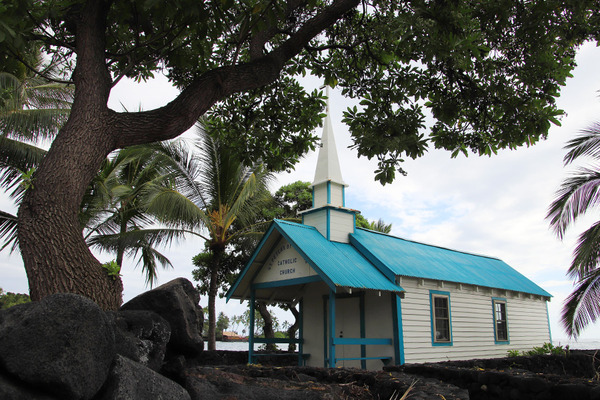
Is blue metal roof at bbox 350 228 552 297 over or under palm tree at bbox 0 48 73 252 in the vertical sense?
under

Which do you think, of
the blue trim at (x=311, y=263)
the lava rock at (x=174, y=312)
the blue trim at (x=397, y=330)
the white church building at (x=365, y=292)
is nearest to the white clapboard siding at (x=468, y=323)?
the white church building at (x=365, y=292)

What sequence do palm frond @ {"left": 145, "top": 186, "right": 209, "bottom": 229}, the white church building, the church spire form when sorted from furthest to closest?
1. palm frond @ {"left": 145, "top": 186, "right": 209, "bottom": 229}
2. the church spire
3. the white church building

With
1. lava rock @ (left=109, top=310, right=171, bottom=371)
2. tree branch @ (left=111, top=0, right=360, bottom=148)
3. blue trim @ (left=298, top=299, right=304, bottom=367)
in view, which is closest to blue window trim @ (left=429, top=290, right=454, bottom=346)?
blue trim @ (left=298, top=299, right=304, bottom=367)

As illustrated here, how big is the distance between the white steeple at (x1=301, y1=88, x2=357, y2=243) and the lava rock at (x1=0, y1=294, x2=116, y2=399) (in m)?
11.8

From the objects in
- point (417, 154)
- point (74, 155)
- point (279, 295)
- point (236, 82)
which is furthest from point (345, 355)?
point (74, 155)

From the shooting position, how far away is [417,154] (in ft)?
23.2

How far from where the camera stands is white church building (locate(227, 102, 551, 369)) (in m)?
12.8

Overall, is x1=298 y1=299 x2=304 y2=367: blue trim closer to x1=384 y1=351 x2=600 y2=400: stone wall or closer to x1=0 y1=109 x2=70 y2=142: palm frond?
x1=384 y1=351 x2=600 y2=400: stone wall

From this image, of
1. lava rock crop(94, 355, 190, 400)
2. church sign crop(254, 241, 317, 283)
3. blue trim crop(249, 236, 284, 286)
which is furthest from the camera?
blue trim crop(249, 236, 284, 286)

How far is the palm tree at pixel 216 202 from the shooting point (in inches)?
721

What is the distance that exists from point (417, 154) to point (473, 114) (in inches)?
68.1

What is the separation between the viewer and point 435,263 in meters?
16.1

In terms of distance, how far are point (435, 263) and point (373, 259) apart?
3.23 meters

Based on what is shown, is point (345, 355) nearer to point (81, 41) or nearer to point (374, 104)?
point (374, 104)
